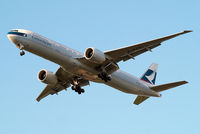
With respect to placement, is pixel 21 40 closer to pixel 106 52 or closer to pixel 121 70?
pixel 106 52

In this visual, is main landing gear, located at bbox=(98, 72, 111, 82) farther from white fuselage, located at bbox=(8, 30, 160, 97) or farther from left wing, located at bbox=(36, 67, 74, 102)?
left wing, located at bbox=(36, 67, 74, 102)

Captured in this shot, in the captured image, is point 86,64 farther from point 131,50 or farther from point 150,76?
point 150,76

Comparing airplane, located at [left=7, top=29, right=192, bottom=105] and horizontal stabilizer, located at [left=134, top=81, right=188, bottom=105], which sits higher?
airplane, located at [left=7, top=29, right=192, bottom=105]

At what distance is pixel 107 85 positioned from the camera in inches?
1544

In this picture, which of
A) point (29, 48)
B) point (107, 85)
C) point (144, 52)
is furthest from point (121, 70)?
point (29, 48)

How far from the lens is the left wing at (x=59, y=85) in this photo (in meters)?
39.8

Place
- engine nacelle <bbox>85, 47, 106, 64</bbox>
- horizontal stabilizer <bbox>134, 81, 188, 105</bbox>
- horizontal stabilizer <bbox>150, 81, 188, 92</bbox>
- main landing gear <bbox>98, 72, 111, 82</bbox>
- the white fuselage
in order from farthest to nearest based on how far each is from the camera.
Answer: horizontal stabilizer <bbox>134, 81, 188, 105</bbox> → horizontal stabilizer <bbox>150, 81, 188, 92</bbox> → main landing gear <bbox>98, 72, 111, 82</bbox> → engine nacelle <bbox>85, 47, 106, 64</bbox> → the white fuselage

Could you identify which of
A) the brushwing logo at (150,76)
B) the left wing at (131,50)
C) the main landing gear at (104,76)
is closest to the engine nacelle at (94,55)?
the left wing at (131,50)

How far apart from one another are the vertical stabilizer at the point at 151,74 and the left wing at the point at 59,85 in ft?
31.0

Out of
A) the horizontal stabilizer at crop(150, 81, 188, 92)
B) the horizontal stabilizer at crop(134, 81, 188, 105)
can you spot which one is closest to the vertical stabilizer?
the horizontal stabilizer at crop(134, 81, 188, 105)

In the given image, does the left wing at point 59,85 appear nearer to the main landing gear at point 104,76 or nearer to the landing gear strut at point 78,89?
the landing gear strut at point 78,89

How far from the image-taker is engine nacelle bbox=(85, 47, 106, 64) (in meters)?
34.3

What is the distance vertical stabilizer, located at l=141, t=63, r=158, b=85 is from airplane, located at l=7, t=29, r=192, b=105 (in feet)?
4.98

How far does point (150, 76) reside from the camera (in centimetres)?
4553
